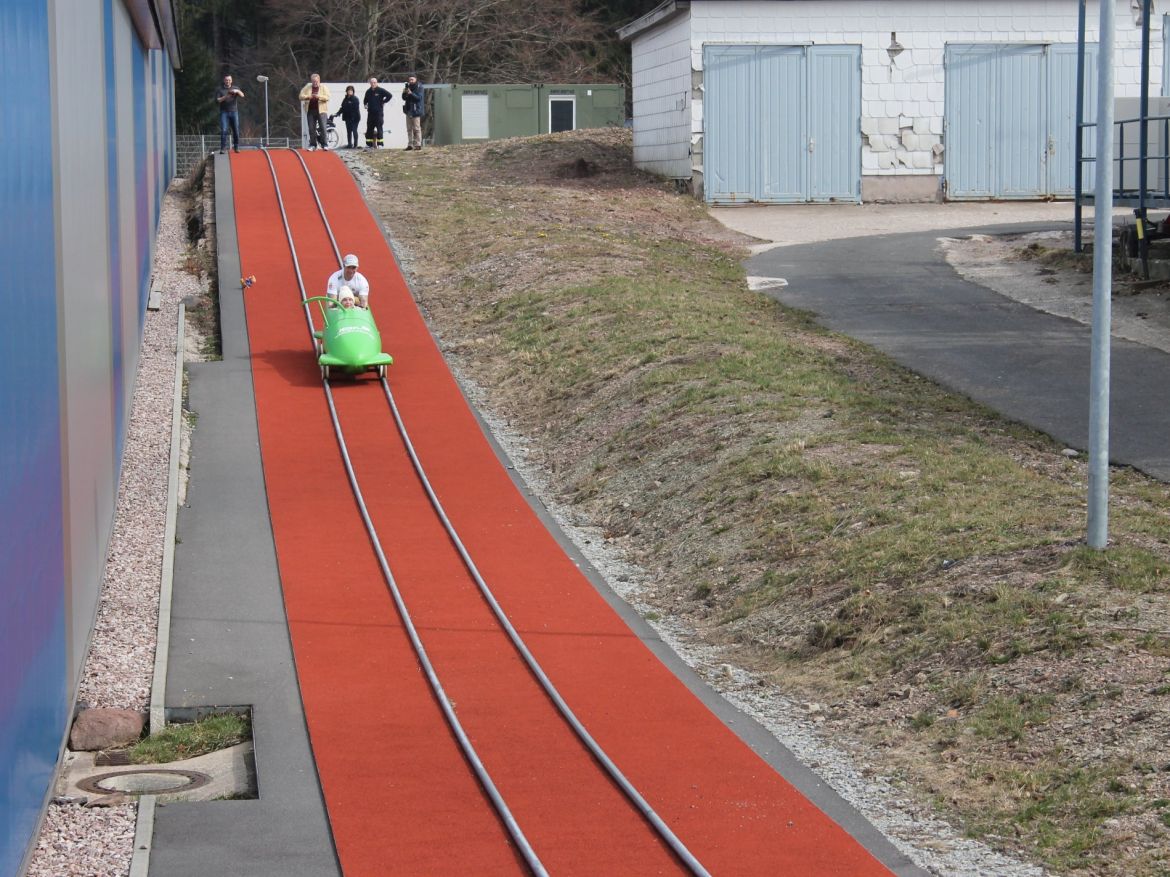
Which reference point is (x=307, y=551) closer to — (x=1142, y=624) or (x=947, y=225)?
(x=1142, y=624)

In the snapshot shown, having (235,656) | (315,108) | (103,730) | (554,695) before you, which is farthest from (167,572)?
(315,108)

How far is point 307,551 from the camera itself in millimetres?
14070

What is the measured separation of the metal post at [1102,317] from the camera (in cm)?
1047

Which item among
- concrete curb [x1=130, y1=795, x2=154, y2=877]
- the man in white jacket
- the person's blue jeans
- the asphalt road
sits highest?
the person's blue jeans

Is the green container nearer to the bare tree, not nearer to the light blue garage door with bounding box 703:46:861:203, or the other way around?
the bare tree

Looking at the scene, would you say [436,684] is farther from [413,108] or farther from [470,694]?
[413,108]

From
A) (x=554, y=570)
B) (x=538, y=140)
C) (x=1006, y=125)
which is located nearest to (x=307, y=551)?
(x=554, y=570)

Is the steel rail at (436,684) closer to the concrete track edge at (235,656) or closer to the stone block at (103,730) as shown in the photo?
the concrete track edge at (235,656)

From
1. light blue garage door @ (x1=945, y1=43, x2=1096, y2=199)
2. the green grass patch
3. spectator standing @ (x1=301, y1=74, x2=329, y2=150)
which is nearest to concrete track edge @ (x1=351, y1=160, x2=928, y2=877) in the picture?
the green grass patch

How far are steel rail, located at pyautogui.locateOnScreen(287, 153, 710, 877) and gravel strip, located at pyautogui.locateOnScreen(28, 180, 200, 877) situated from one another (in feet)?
8.85

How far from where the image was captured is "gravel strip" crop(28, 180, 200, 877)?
793 centimetres

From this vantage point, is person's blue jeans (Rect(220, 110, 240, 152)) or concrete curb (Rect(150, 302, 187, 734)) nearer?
concrete curb (Rect(150, 302, 187, 734))

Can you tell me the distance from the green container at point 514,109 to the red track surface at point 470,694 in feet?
97.2

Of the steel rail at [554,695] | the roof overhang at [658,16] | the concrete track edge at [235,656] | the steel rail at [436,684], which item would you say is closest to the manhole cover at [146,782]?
the concrete track edge at [235,656]
